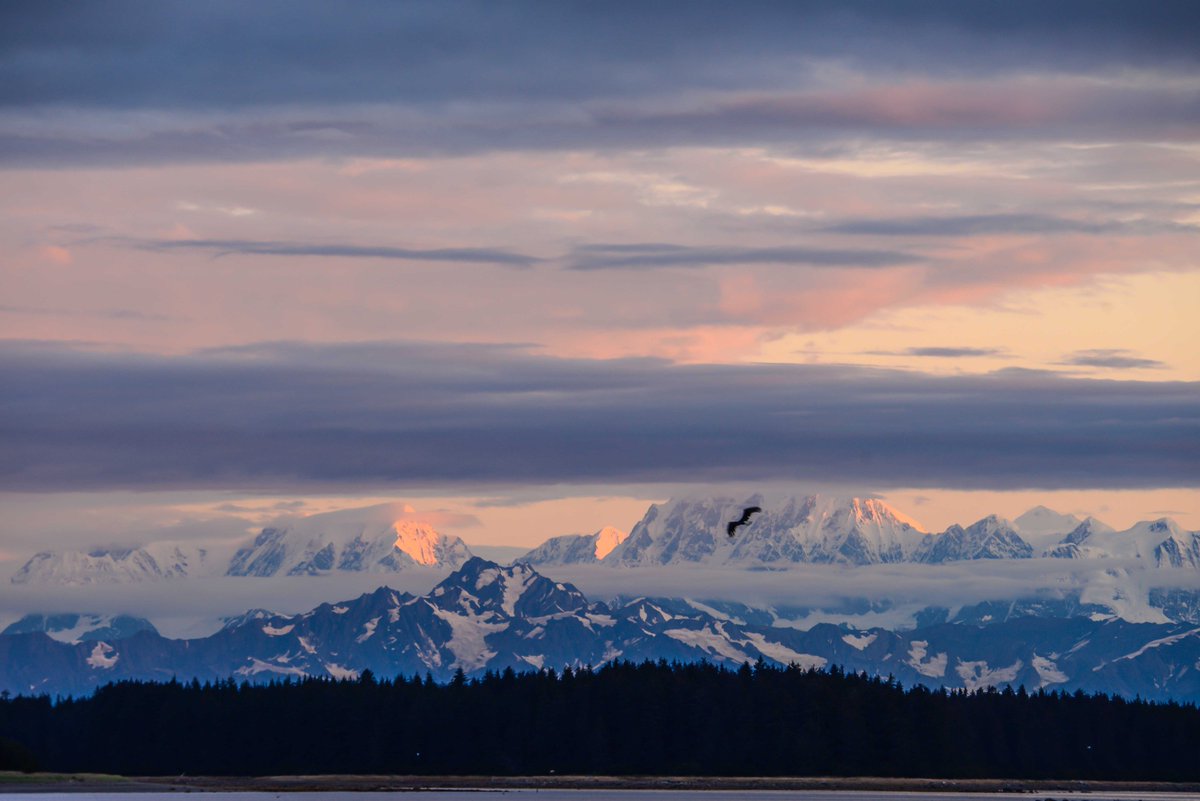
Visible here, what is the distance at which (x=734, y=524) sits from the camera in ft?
359
